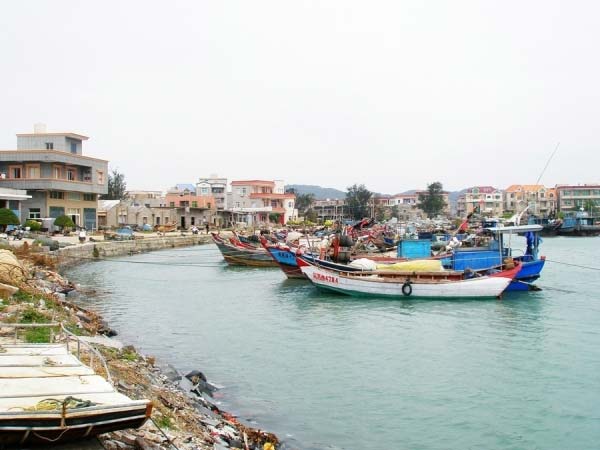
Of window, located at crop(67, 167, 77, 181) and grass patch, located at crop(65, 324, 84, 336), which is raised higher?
window, located at crop(67, 167, 77, 181)

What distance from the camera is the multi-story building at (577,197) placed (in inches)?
4141

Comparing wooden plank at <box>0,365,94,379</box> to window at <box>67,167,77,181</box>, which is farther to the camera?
window at <box>67,167,77,181</box>

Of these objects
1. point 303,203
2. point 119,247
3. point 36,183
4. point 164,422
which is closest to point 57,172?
point 36,183

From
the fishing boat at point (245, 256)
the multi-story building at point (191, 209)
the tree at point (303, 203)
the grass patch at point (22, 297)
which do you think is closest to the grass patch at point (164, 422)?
the grass patch at point (22, 297)

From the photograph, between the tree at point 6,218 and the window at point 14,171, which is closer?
the tree at point 6,218

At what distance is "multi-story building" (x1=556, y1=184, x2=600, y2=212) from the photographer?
105 meters

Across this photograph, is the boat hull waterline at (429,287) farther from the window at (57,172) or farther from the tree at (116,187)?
the tree at (116,187)

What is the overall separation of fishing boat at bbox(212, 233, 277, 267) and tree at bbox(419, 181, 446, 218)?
77374mm

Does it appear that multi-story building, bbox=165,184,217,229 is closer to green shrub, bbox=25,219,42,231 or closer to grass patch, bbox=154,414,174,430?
green shrub, bbox=25,219,42,231

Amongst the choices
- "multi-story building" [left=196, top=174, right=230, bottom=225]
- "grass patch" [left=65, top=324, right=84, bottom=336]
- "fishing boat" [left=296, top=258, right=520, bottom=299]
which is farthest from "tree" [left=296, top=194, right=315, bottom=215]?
"grass patch" [left=65, top=324, right=84, bottom=336]

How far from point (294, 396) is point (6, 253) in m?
9.15

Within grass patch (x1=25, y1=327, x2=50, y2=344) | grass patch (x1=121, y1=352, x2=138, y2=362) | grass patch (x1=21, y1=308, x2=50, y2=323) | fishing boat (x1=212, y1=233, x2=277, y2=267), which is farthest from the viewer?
fishing boat (x1=212, y1=233, x2=277, y2=267)

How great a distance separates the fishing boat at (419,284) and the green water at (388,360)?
0.47m

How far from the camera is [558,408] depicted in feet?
34.4
